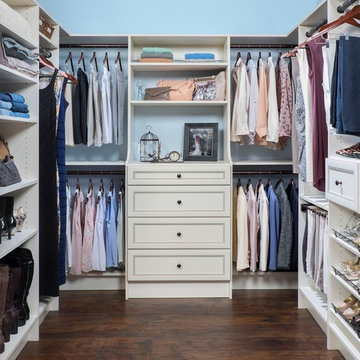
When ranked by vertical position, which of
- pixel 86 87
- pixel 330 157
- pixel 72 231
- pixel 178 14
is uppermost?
pixel 178 14

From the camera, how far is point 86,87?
4168mm

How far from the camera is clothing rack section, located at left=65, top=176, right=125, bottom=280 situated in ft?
13.5

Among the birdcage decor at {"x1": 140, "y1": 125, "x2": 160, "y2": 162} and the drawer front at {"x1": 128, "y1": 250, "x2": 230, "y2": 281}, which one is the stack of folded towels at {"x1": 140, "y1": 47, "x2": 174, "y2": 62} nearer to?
the birdcage decor at {"x1": 140, "y1": 125, "x2": 160, "y2": 162}

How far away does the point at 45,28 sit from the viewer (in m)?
3.59

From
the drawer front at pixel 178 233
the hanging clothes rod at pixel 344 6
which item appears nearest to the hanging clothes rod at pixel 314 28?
the hanging clothes rod at pixel 344 6

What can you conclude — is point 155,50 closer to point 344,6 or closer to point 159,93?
point 159,93

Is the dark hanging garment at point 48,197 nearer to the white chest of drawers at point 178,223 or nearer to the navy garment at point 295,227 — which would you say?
the white chest of drawers at point 178,223

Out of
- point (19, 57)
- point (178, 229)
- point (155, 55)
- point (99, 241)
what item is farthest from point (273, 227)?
point (19, 57)

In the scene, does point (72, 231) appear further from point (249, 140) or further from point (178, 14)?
point (178, 14)

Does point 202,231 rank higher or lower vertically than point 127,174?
lower

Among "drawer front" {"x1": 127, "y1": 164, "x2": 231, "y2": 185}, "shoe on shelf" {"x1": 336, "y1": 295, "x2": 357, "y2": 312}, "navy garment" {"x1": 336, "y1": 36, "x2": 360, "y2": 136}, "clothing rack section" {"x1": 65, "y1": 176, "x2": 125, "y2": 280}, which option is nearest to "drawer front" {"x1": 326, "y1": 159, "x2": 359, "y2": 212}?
"navy garment" {"x1": 336, "y1": 36, "x2": 360, "y2": 136}

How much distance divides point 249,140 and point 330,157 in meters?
1.29

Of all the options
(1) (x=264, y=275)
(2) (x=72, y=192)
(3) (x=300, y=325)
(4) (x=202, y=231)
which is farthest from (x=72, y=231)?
(3) (x=300, y=325)

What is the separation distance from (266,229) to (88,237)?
139 centimetres
